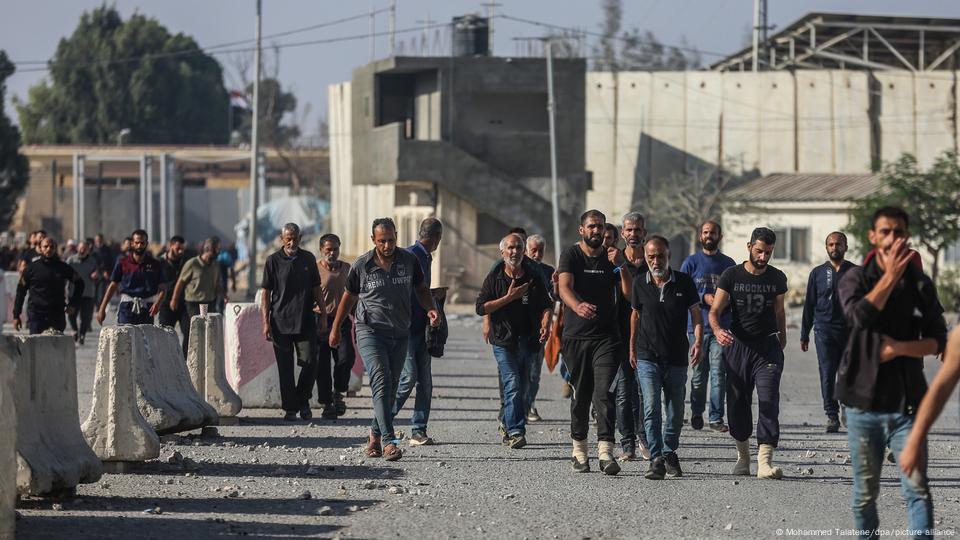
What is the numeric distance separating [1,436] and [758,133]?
49962 millimetres

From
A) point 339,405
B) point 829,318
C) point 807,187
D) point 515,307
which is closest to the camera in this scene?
point 515,307

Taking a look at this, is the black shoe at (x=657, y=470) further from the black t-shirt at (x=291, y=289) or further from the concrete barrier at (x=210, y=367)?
the concrete barrier at (x=210, y=367)

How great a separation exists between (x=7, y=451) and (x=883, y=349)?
427 centimetres

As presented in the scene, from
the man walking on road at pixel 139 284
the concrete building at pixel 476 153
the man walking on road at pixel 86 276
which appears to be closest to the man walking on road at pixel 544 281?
the man walking on road at pixel 139 284

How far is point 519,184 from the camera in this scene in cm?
4797

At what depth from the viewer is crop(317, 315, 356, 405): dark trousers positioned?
15359 mm

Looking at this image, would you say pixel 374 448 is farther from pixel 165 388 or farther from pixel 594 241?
pixel 594 241

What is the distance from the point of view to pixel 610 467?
433 inches

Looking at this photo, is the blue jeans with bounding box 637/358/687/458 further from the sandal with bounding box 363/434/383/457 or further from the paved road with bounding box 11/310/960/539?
the sandal with bounding box 363/434/383/457

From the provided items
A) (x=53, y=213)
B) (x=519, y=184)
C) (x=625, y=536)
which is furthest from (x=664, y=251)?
(x=53, y=213)

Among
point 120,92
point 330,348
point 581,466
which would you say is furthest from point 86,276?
point 120,92

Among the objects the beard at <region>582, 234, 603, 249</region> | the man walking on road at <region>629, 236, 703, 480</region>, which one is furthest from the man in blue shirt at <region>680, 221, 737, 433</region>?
the beard at <region>582, 234, 603, 249</region>

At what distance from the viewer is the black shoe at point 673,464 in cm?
1115

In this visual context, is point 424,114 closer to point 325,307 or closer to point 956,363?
point 325,307
